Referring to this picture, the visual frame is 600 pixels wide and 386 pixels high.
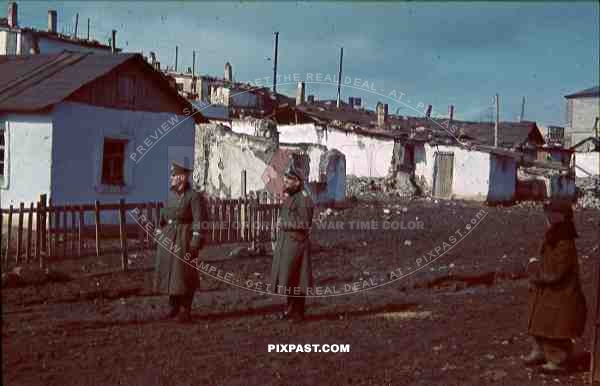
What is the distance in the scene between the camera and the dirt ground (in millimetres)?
6137

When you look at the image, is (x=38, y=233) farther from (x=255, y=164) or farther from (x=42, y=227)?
(x=255, y=164)

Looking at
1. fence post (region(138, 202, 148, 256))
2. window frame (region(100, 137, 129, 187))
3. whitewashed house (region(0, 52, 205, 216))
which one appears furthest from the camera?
window frame (region(100, 137, 129, 187))

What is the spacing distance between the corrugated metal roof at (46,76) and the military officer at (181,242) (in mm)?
8873

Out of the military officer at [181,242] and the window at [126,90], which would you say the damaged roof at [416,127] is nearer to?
the window at [126,90]

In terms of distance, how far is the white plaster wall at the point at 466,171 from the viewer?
33594mm

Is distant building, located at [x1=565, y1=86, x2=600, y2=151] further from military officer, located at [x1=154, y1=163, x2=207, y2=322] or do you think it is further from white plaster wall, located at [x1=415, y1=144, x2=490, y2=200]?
military officer, located at [x1=154, y1=163, x2=207, y2=322]

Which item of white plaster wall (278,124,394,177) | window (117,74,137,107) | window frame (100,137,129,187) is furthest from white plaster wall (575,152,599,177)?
window frame (100,137,129,187)

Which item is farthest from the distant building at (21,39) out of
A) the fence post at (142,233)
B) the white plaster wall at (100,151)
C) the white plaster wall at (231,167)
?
the fence post at (142,233)

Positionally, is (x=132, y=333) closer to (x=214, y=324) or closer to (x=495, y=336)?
(x=214, y=324)

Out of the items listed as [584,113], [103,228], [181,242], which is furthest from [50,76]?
[584,113]

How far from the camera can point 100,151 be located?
17.4m

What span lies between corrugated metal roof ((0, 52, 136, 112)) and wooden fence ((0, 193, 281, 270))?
2.78 meters

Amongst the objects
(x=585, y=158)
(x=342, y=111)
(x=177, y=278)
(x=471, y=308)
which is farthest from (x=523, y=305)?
(x=585, y=158)

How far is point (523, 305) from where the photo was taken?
384 inches
